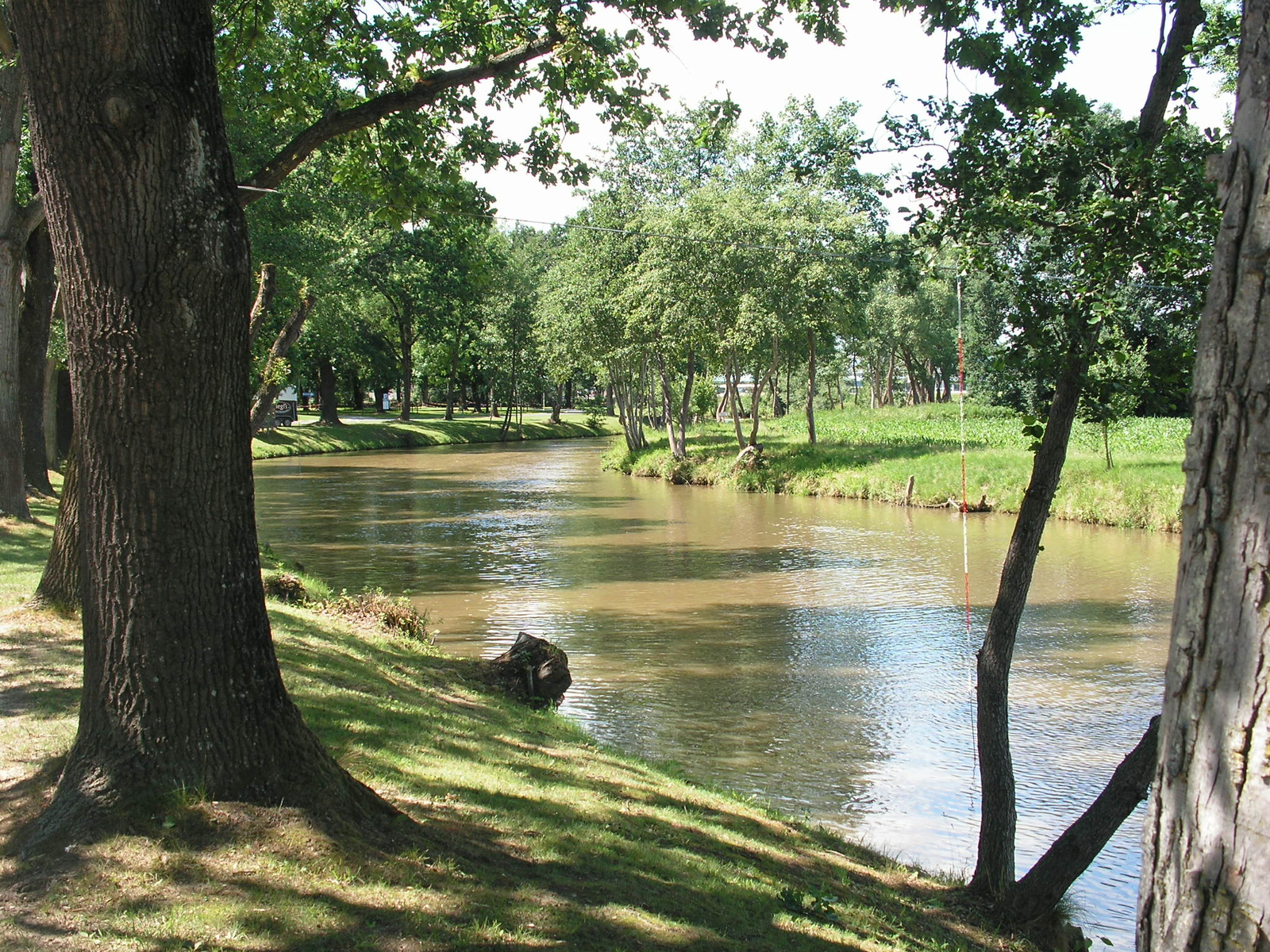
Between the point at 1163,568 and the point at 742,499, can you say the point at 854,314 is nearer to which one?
the point at 742,499

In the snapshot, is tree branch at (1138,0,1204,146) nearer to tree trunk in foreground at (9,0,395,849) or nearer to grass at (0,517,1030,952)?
grass at (0,517,1030,952)

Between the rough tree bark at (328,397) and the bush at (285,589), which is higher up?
the rough tree bark at (328,397)

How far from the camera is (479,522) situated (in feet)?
90.0

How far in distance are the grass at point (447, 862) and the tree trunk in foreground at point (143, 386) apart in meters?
0.30

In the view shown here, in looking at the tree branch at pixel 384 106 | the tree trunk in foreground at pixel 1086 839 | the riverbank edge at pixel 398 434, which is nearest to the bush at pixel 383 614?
the tree branch at pixel 384 106

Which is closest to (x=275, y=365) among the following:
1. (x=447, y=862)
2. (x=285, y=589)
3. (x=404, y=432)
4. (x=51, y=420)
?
(x=285, y=589)

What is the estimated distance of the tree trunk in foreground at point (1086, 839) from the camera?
592cm

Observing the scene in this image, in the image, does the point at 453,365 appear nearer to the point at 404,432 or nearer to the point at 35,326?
the point at 404,432

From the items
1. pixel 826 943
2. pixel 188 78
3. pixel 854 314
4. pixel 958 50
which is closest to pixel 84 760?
pixel 188 78

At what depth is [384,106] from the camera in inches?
280

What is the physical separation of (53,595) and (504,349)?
52.5 m

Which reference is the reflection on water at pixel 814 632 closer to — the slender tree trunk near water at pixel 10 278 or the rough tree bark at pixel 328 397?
the slender tree trunk near water at pixel 10 278

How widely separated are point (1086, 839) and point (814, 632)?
9.36 meters

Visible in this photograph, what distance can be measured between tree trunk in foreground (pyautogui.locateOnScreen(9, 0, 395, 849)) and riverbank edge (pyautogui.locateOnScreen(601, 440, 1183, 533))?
2094 cm
